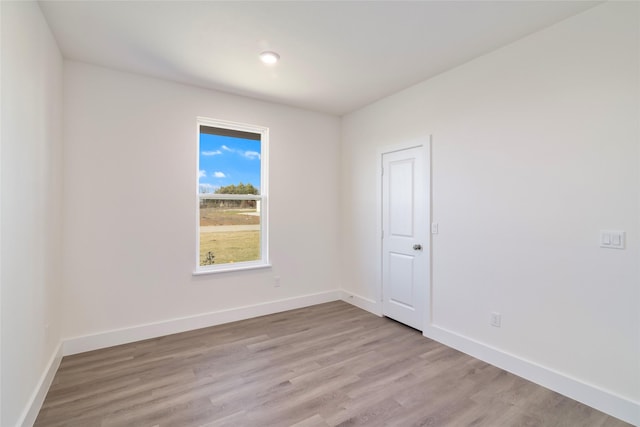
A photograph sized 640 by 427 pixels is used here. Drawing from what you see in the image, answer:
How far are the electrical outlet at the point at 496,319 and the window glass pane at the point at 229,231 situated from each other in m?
2.76

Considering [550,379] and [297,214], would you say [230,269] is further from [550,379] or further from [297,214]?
[550,379]

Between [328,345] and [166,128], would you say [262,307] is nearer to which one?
[328,345]

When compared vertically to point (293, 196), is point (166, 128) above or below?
above

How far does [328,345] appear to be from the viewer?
3.04 meters

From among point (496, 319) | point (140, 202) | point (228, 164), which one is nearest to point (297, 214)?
point (228, 164)

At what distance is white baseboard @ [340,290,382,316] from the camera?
3.95 metres

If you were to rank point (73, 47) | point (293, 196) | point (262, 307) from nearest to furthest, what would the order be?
point (73, 47) → point (262, 307) → point (293, 196)

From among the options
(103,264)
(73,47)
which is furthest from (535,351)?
(73,47)

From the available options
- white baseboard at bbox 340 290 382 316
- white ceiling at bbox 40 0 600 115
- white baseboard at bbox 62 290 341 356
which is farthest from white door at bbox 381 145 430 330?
white baseboard at bbox 62 290 341 356

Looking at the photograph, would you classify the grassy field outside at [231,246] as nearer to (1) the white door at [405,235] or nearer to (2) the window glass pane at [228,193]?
(2) the window glass pane at [228,193]

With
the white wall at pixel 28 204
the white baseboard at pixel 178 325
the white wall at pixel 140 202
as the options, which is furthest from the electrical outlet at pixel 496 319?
the white wall at pixel 28 204

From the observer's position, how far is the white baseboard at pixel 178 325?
2895 millimetres

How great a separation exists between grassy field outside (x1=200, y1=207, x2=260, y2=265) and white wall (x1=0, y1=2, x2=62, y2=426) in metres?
1.37

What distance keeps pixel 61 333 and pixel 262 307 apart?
2.00m
